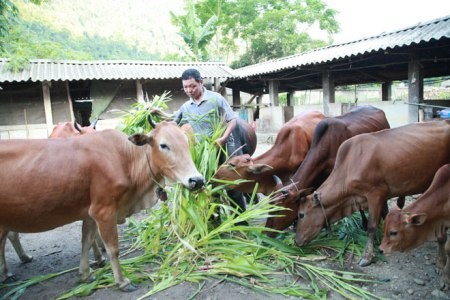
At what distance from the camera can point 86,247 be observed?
3.48 metres

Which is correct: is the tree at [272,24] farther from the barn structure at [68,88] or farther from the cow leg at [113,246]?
the cow leg at [113,246]

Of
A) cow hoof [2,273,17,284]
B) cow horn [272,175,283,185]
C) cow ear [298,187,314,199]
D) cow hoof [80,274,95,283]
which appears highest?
cow horn [272,175,283,185]

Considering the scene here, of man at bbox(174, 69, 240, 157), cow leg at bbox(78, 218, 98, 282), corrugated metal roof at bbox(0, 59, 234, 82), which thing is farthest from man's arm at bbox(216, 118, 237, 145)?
corrugated metal roof at bbox(0, 59, 234, 82)

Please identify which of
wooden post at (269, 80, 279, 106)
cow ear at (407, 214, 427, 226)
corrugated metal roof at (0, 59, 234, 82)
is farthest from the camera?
wooden post at (269, 80, 279, 106)

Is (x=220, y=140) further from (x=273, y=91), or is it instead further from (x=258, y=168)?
(x=273, y=91)

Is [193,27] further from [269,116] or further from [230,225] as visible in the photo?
[230,225]

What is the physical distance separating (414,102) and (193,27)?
42.6 ft

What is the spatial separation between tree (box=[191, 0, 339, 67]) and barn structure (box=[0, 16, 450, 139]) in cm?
1122

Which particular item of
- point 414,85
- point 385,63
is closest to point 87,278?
point 414,85

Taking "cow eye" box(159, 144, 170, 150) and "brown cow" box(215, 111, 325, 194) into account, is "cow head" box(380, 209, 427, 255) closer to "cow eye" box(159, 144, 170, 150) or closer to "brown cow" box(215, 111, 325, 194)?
"brown cow" box(215, 111, 325, 194)

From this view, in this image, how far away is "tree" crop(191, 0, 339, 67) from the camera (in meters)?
24.9

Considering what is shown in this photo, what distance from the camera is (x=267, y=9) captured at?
2703 cm

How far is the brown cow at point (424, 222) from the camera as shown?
3.24 m

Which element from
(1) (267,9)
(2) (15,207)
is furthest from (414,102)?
(1) (267,9)
